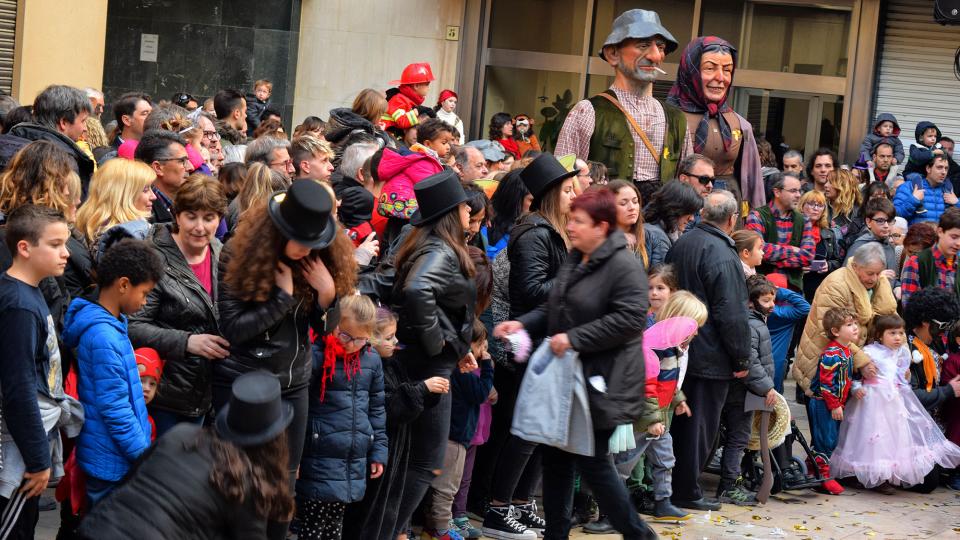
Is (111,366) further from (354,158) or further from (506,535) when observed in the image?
(354,158)

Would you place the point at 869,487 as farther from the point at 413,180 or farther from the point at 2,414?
the point at 2,414

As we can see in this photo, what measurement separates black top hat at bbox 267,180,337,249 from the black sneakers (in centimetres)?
253

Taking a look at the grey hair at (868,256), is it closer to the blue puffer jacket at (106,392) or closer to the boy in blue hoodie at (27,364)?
the blue puffer jacket at (106,392)

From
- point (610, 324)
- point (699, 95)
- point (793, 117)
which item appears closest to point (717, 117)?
point (699, 95)

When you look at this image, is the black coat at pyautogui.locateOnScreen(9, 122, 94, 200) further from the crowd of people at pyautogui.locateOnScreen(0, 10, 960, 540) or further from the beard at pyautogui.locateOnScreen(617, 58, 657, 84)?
the beard at pyautogui.locateOnScreen(617, 58, 657, 84)

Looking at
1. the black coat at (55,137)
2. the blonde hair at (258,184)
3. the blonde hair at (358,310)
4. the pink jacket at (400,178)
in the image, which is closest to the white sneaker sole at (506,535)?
the pink jacket at (400,178)

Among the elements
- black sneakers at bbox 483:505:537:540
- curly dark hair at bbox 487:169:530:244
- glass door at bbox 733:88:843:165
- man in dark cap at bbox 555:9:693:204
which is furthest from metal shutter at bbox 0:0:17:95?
glass door at bbox 733:88:843:165

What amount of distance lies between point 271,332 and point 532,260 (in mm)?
1978

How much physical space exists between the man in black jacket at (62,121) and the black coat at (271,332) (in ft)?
7.40

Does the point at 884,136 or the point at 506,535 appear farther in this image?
the point at 884,136

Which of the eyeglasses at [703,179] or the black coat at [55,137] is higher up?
the eyeglasses at [703,179]

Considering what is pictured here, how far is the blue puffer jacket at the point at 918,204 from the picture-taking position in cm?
1355

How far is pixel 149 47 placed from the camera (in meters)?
15.9

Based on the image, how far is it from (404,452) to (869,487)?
4.02 meters
